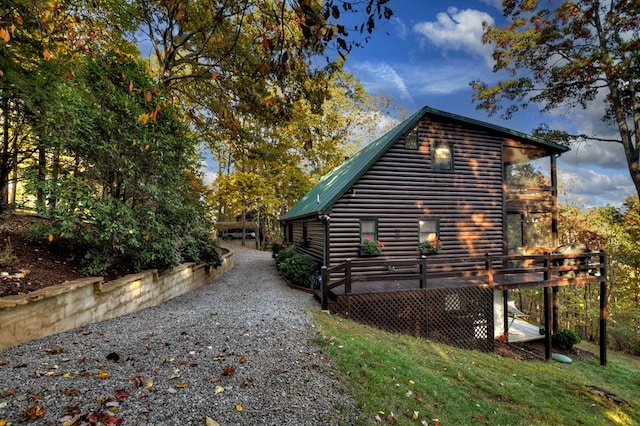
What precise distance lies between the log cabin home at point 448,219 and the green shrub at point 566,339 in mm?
662

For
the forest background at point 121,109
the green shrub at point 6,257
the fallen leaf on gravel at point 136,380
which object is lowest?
the fallen leaf on gravel at point 136,380

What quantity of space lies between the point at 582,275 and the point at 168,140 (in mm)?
13769

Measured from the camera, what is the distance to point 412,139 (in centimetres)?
1087

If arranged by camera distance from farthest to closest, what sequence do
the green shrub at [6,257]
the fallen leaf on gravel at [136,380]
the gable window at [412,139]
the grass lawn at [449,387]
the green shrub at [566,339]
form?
the green shrub at [566,339]
the gable window at [412,139]
the green shrub at [6,257]
the grass lawn at [449,387]
the fallen leaf on gravel at [136,380]

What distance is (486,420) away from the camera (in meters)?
4.24

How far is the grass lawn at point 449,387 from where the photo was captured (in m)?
3.76

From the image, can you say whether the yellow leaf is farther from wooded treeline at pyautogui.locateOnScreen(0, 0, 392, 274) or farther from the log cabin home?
the log cabin home

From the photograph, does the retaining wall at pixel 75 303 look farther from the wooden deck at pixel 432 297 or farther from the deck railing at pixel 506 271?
the deck railing at pixel 506 271

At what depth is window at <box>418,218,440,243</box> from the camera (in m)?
10.9

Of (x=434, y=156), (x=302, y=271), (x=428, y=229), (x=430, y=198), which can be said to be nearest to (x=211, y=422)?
(x=302, y=271)

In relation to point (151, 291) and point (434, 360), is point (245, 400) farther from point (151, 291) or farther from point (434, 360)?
point (151, 291)

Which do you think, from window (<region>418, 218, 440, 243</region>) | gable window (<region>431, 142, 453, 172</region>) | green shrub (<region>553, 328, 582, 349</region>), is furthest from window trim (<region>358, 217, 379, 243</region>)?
green shrub (<region>553, 328, 582, 349</region>)

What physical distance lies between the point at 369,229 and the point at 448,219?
3328mm

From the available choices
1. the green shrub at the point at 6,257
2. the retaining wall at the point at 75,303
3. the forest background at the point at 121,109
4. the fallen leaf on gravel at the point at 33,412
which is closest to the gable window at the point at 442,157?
the forest background at the point at 121,109
